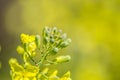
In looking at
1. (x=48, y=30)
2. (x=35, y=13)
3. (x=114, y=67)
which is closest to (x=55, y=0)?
(x=35, y=13)

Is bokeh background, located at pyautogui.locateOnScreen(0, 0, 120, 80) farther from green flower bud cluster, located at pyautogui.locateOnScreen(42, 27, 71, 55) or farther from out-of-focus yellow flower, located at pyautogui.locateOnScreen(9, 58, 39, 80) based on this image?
out-of-focus yellow flower, located at pyautogui.locateOnScreen(9, 58, 39, 80)

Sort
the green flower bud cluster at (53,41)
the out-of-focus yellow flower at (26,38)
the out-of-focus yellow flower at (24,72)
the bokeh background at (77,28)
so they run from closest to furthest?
the out-of-focus yellow flower at (24,72)
the out-of-focus yellow flower at (26,38)
the green flower bud cluster at (53,41)
the bokeh background at (77,28)

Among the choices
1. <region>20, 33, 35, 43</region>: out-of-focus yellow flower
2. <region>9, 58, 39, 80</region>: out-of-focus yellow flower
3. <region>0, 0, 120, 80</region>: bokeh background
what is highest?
<region>0, 0, 120, 80</region>: bokeh background

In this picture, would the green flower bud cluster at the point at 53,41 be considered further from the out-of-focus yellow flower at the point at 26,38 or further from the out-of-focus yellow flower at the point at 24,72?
the out-of-focus yellow flower at the point at 24,72

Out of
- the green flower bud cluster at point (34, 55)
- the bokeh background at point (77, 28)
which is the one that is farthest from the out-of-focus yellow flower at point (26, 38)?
the bokeh background at point (77, 28)

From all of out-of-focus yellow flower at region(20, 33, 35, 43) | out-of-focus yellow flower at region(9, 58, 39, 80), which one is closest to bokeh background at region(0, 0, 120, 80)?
out-of-focus yellow flower at region(20, 33, 35, 43)

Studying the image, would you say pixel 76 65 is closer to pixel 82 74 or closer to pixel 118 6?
pixel 82 74
